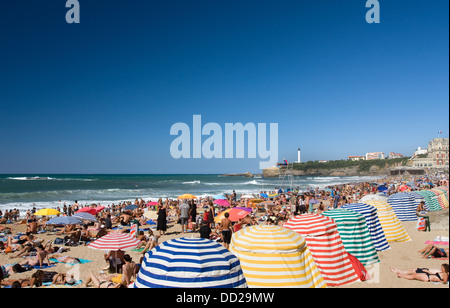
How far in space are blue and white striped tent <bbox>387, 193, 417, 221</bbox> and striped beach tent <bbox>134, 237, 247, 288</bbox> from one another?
1285 centimetres

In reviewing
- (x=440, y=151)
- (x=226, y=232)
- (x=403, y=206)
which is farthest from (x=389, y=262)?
(x=403, y=206)

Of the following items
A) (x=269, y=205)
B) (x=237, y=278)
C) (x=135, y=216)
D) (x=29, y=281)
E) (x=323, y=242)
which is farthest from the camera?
(x=269, y=205)

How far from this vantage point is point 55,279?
7008mm

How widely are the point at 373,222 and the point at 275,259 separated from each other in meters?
5.43

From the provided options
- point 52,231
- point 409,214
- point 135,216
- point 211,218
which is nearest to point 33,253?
point 52,231

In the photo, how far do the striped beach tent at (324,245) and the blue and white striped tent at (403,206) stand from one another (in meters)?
9.08

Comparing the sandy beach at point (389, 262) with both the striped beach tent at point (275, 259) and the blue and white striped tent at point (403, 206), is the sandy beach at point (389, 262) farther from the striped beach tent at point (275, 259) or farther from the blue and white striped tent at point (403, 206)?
the striped beach tent at point (275, 259)

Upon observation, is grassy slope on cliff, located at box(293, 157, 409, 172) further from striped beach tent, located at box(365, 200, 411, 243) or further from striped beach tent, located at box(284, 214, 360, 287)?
striped beach tent, located at box(284, 214, 360, 287)

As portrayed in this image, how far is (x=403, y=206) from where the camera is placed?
525 inches

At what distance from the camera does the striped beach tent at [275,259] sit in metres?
4.46

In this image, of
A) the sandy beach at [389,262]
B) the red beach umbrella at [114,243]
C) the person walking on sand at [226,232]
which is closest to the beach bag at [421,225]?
the sandy beach at [389,262]

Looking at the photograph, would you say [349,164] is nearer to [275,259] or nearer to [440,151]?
[275,259]
